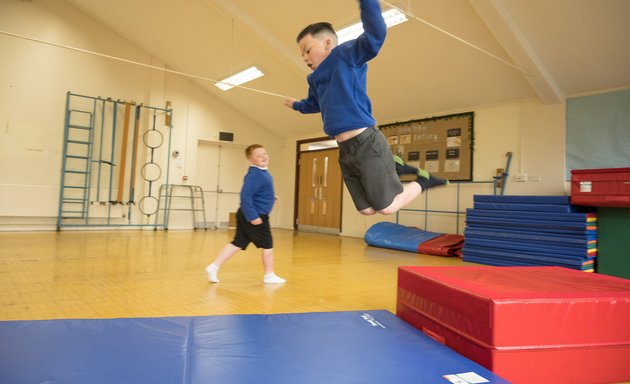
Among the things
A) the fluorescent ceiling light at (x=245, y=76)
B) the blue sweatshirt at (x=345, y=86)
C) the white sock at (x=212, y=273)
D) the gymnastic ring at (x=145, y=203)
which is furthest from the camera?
the gymnastic ring at (x=145, y=203)

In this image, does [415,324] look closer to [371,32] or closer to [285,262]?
[371,32]

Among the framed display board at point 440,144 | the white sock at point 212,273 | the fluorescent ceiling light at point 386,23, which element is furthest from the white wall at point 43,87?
the white sock at point 212,273

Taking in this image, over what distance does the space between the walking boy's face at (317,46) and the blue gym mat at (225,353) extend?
1.36m

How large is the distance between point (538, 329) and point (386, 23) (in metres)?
4.21

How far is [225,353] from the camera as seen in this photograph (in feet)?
5.19

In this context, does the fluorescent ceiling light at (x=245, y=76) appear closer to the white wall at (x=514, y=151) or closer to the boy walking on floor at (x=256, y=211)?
the white wall at (x=514, y=151)

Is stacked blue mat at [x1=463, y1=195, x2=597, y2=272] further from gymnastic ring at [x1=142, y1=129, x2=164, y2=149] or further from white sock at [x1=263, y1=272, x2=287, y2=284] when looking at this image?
gymnastic ring at [x1=142, y1=129, x2=164, y2=149]

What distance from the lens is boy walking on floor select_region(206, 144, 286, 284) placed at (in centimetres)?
317

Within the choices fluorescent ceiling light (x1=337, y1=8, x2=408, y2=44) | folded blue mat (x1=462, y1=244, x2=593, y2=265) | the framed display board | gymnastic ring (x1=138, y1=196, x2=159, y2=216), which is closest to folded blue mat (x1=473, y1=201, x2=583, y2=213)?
folded blue mat (x1=462, y1=244, x2=593, y2=265)

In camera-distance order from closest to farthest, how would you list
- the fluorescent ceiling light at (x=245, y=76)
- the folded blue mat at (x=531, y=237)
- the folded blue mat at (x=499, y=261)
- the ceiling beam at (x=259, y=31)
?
the folded blue mat at (x=531, y=237) → the folded blue mat at (x=499, y=261) → the ceiling beam at (x=259, y=31) → the fluorescent ceiling light at (x=245, y=76)

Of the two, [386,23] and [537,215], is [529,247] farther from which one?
[386,23]

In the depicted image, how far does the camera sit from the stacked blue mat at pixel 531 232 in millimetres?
4336

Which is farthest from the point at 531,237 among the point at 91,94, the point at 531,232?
the point at 91,94

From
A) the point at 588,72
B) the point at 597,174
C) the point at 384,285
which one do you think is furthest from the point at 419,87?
the point at 384,285
